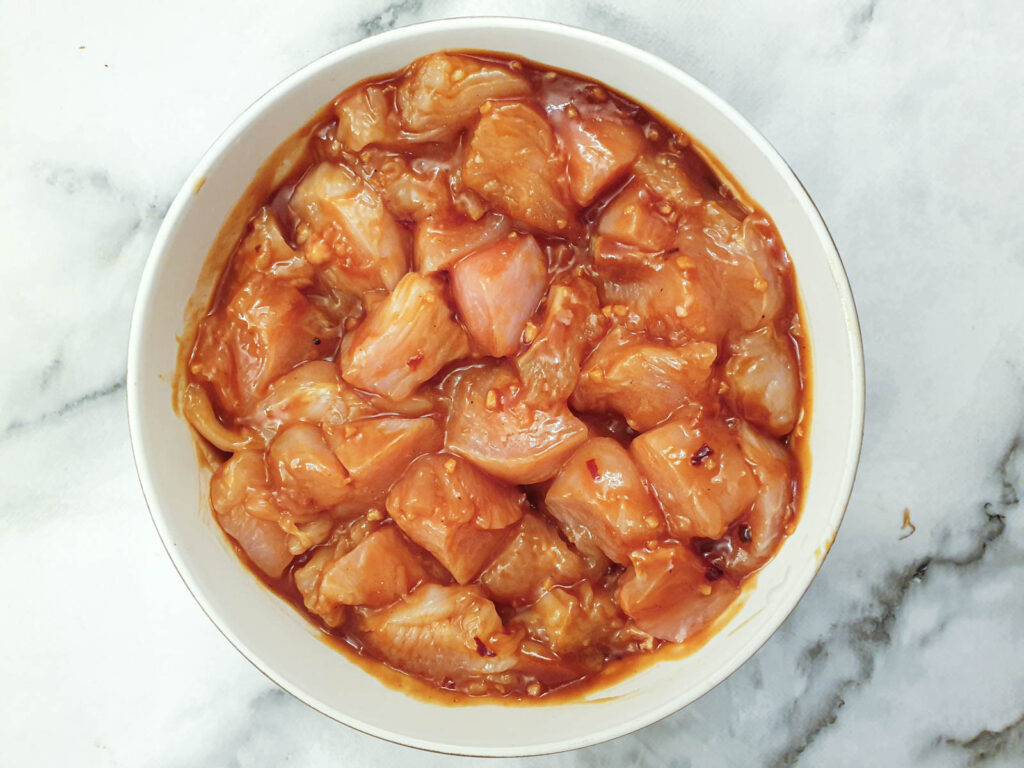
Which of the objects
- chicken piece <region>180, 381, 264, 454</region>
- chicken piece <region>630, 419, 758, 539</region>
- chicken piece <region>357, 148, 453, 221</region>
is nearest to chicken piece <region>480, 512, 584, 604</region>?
chicken piece <region>630, 419, 758, 539</region>

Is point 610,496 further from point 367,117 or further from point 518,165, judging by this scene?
A: point 367,117

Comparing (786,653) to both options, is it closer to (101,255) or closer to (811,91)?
(811,91)

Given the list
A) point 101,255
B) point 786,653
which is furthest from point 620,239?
point 101,255

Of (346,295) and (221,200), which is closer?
(221,200)

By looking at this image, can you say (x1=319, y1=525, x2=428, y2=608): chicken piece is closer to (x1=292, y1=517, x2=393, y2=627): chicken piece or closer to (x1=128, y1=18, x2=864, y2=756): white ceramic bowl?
(x1=292, y1=517, x2=393, y2=627): chicken piece

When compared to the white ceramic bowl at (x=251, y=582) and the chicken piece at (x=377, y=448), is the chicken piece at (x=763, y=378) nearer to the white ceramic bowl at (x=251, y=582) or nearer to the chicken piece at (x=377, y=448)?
the white ceramic bowl at (x=251, y=582)

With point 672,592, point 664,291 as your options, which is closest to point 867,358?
point 664,291
